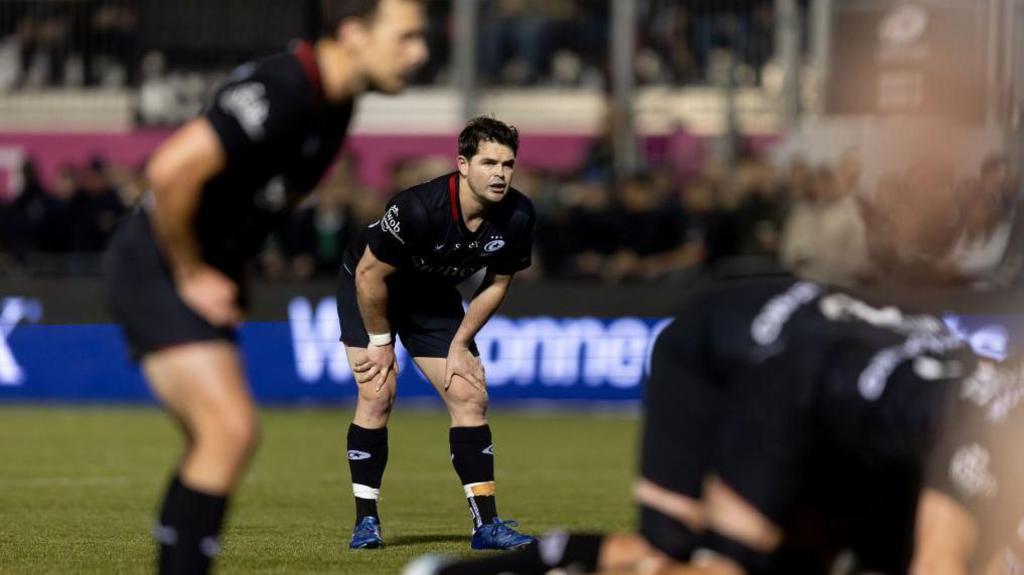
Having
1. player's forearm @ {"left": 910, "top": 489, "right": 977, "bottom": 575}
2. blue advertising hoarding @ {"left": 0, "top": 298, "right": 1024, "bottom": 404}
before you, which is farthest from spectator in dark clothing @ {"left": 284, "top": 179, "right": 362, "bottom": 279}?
player's forearm @ {"left": 910, "top": 489, "right": 977, "bottom": 575}

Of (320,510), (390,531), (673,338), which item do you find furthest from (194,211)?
(320,510)

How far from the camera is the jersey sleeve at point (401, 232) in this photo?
10.2m

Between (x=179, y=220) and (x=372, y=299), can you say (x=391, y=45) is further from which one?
(x=372, y=299)

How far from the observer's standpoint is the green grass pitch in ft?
33.0

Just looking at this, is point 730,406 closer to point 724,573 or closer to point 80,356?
point 724,573

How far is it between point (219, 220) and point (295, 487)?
7.85 m

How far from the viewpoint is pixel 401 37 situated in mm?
6508

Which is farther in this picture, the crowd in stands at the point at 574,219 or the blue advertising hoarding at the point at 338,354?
the crowd in stands at the point at 574,219

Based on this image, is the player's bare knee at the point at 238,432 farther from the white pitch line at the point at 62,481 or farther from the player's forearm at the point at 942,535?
the white pitch line at the point at 62,481

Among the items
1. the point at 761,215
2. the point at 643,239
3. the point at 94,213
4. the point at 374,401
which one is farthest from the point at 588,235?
Answer: the point at 374,401

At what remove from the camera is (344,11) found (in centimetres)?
654

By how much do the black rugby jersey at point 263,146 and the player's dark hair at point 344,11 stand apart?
4.3 inches

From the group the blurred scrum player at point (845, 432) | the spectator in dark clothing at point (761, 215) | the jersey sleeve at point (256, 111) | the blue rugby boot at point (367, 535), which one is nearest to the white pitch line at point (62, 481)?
the blue rugby boot at point (367, 535)

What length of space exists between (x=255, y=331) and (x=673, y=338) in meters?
14.7
